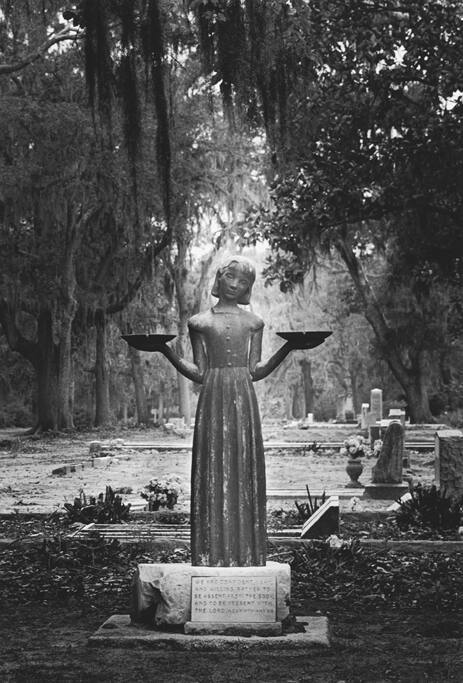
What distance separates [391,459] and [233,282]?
342 inches

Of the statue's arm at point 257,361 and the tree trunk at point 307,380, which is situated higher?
the statue's arm at point 257,361

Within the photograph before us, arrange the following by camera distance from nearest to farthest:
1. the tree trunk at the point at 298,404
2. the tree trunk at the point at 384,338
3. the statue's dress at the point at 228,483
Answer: the statue's dress at the point at 228,483, the tree trunk at the point at 384,338, the tree trunk at the point at 298,404

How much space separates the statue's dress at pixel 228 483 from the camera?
21.2ft

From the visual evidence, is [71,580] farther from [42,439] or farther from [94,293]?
[94,293]

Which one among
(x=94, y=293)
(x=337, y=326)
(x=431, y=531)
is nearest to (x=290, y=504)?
(x=431, y=531)

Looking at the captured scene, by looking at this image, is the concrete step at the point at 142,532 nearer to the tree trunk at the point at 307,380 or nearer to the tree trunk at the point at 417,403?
the tree trunk at the point at 417,403

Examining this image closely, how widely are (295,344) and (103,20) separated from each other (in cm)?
452

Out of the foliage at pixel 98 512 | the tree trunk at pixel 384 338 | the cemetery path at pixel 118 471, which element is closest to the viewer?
the foliage at pixel 98 512

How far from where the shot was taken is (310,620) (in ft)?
22.0

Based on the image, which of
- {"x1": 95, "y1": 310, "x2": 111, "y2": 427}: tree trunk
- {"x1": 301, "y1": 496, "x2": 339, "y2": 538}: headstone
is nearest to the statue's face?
{"x1": 301, "y1": 496, "x2": 339, "y2": 538}: headstone

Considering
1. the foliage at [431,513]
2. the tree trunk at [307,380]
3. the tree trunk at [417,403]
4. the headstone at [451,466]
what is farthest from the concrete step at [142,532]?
the tree trunk at [307,380]

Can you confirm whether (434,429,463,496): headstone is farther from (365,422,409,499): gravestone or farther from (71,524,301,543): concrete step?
(365,422,409,499): gravestone

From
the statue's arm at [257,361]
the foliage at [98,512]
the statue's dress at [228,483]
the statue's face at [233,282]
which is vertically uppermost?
the statue's face at [233,282]

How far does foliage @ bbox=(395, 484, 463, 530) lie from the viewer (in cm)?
1044
